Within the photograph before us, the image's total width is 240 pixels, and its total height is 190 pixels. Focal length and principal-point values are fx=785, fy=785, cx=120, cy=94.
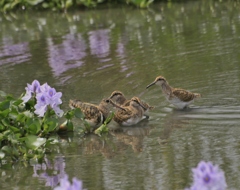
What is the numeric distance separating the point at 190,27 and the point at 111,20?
2883 millimetres

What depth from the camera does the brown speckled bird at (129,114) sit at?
877cm

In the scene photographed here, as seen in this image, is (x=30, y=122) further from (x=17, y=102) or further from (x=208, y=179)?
(x=208, y=179)

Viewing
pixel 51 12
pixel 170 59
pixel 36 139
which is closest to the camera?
pixel 36 139

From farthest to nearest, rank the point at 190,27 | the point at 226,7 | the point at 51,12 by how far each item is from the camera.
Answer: the point at 51,12, the point at 226,7, the point at 190,27

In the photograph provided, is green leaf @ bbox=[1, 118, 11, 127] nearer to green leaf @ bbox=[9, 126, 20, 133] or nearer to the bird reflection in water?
green leaf @ bbox=[9, 126, 20, 133]

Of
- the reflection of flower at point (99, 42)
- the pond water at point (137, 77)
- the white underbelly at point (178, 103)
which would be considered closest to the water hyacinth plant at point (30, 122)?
the pond water at point (137, 77)

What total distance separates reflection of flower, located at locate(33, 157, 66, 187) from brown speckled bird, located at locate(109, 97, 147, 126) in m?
1.33

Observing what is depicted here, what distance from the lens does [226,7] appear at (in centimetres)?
1806

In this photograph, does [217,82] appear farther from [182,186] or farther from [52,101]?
[182,186]

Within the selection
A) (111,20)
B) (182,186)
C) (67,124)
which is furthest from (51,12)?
(182,186)

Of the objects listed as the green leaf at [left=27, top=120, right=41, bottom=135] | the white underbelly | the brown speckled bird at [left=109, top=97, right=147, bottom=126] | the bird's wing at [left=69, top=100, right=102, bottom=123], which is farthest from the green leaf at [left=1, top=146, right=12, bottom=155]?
the white underbelly

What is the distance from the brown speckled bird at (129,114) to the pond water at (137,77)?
0.09 m

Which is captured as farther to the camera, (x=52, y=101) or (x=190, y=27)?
(x=190, y=27)

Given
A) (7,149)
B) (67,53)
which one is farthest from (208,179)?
(67,53)
